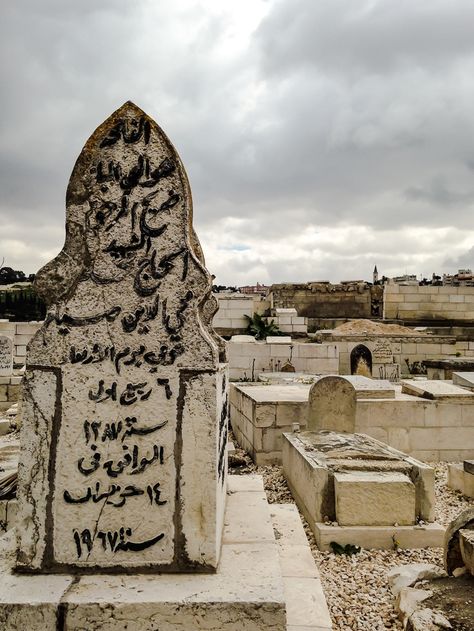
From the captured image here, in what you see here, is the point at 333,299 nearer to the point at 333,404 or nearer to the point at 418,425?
the point at 418,425

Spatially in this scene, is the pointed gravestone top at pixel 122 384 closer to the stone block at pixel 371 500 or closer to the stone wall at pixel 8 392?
the stone block at pixel 371 500

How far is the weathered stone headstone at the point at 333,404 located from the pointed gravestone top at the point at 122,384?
3.83 meters

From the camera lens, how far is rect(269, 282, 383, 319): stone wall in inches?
711

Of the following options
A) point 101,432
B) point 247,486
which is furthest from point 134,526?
point 247,486

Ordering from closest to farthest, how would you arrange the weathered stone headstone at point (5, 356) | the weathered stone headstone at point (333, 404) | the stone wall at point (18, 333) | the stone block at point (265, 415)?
the weathered stone headstone at point (333, 404), the stone block at point (265, 415), the weathered stone headstone at point (5, 356), the stone wall at point (18, 333)

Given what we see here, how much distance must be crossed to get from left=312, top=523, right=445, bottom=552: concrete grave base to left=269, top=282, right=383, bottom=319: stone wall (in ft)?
45.9

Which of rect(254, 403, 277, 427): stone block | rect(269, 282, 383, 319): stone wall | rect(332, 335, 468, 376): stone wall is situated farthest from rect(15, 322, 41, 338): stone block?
rect(254, 403, 277, 427): stone block

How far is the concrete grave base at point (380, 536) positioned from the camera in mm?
4062

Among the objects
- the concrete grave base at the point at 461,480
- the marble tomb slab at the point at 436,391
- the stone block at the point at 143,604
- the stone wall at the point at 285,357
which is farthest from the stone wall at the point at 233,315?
the stone block at the point at 143,604

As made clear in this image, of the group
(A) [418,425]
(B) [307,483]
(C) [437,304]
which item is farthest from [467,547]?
(C) [437,304]

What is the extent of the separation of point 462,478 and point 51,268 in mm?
5266

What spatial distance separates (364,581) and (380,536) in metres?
0.66

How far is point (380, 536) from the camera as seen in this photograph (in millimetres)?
4102

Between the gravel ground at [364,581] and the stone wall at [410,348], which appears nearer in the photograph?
the gravel ground at [364,581]
